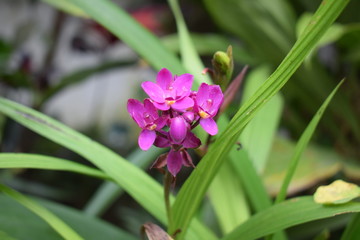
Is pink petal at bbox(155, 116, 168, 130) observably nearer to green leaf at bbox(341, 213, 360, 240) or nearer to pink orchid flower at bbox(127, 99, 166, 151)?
pink orchid flower at bbox(127, 99, 166, 151)

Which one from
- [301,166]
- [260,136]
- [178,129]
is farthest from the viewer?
[301,166]

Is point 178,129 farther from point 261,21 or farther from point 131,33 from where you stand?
point 261,21

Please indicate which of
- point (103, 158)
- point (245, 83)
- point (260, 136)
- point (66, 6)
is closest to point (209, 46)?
point (245, 83)

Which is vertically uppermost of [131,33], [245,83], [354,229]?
[245,83]

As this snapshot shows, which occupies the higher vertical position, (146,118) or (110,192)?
(110,192)

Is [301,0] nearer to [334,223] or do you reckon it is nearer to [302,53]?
[334,223]

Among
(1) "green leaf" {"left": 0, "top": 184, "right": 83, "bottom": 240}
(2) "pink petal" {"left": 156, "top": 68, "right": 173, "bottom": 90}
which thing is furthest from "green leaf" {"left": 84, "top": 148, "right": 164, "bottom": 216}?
(2) "pink petal" {"left": 156, "top": 68, "right": 173, "bottom": 90}

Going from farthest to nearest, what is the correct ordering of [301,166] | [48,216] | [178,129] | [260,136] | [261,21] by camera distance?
[261,21] → [301,166] → [260,136] → [48,216] → [178,129]
